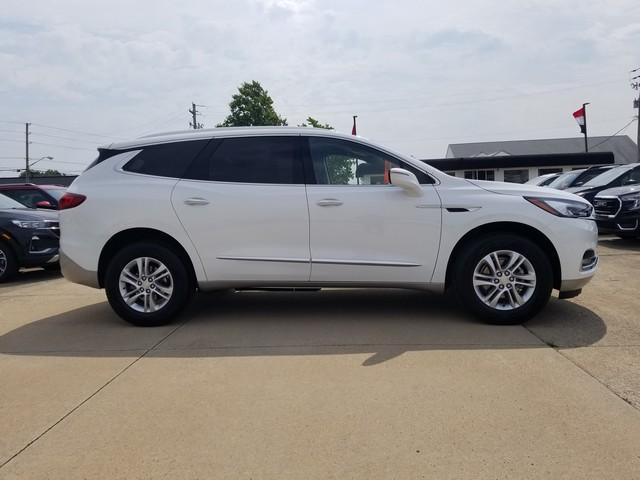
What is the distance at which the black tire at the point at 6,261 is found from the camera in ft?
25.4

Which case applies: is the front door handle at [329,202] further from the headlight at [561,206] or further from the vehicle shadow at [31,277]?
the vehicle shadow at [31,277]

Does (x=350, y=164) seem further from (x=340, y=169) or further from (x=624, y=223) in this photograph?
(x=624, y=223)

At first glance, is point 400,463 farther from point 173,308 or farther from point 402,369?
point 173,308

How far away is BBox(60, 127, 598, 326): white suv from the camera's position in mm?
4527

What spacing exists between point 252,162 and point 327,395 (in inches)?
97.5

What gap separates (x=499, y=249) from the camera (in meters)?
4.50

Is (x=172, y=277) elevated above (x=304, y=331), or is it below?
above

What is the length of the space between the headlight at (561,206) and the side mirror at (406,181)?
996mm

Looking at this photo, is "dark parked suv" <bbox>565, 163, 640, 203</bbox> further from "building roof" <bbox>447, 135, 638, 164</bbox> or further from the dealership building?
"building roof" <bbox>447, 135, 638, 164</bbox>

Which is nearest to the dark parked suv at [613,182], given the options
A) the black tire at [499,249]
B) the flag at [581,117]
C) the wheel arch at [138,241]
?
the black tire at [499,249]

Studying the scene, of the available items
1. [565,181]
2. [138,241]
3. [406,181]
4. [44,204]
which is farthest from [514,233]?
[565,181]

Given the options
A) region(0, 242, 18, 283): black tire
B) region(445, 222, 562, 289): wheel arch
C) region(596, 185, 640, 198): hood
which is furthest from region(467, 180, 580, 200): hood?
region(0, 242, 18, 283): black tire

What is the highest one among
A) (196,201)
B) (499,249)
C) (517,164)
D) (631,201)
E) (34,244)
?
(517,164)

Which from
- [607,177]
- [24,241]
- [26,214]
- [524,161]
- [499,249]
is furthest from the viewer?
[524,161]
